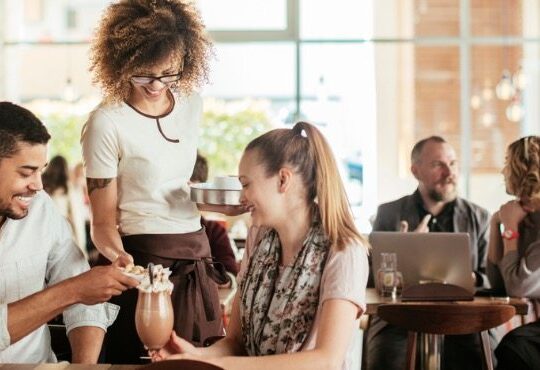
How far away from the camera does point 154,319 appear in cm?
262

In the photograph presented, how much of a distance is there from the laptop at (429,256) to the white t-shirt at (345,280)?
208cm

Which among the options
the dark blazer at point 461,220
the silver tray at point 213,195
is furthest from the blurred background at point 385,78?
the silver tray at point 213,195

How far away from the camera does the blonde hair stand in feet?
9.20

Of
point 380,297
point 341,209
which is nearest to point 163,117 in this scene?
point 341,209

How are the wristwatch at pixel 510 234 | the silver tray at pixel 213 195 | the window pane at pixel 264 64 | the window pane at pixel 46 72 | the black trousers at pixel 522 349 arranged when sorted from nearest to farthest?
the silver tray at pixel 213 195 → the black trousers at pixel 522 349 → the wristwatch at pixel 510 234 → the window pane at pixel 264 64 → the window pane at pixel 46 72

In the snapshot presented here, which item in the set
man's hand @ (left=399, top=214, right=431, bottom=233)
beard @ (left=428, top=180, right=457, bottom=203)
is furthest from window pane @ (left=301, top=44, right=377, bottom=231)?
man's hand @ (left=399, top=214, right=431, bottom=233)

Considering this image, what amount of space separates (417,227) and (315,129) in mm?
2784

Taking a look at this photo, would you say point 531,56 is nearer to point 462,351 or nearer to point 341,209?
point 462,351

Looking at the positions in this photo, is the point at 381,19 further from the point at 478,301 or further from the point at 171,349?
the point at 171,349

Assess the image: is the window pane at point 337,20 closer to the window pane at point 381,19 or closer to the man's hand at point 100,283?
the window pane at point 381,19

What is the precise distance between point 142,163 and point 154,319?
3.39ft

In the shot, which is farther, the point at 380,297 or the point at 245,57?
the point at 245,57

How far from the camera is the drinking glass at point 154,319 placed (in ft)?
8.61

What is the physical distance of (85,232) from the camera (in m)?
8.27
